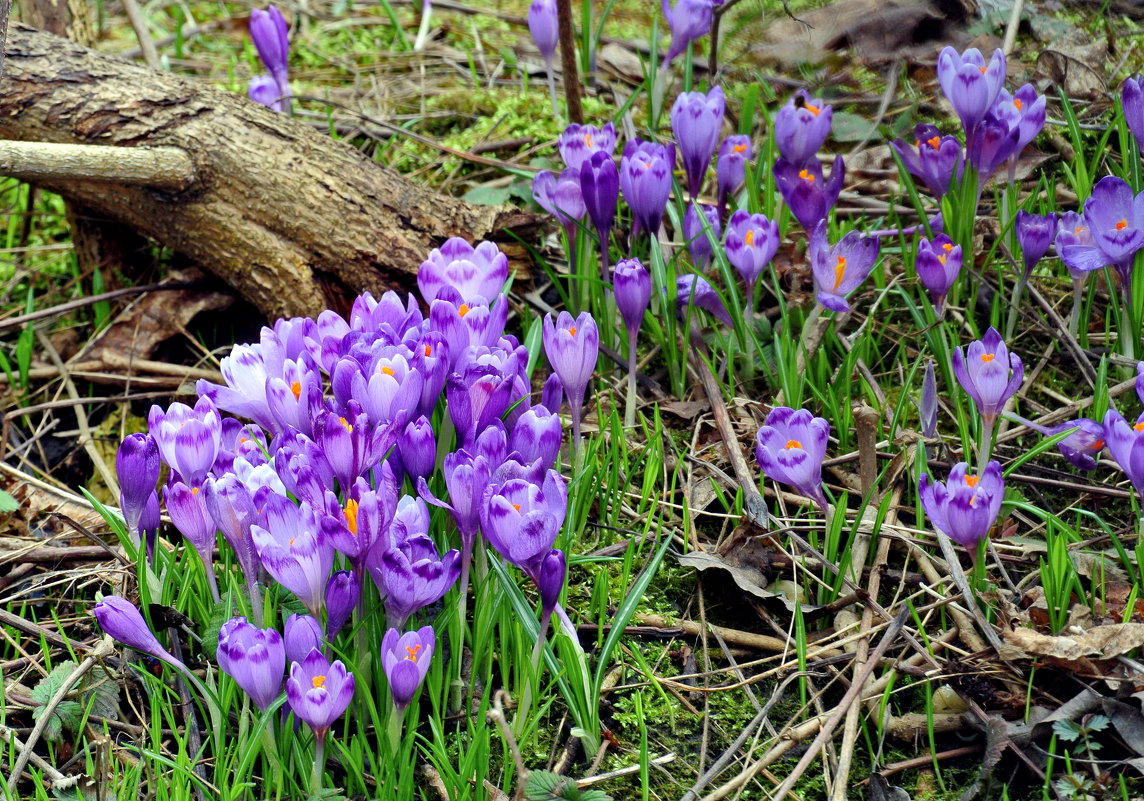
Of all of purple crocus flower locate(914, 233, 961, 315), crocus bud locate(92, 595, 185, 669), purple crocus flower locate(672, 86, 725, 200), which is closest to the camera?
crocus bud locate(92, 595, 185, 669)

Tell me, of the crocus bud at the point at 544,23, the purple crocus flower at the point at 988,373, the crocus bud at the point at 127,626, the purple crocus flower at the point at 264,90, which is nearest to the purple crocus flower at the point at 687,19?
the crocus bud at the point at 544,23

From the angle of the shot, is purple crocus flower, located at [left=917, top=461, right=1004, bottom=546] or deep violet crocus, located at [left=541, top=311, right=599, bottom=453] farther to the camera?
deep violet crocus, located at [left=541, top=311, right=599, bottom=453]

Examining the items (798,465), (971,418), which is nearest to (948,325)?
(971,418)

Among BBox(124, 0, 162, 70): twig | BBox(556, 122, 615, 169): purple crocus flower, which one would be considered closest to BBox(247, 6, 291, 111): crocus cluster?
BBox(124, 0, 162, 70): twig

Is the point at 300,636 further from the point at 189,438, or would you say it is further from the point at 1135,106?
the point at 1135,106

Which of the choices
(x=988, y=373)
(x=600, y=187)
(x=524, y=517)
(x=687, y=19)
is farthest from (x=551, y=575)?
(x=687, y=19)

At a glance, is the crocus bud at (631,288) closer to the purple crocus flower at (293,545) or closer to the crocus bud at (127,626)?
the purple crocus flower at (293,545)

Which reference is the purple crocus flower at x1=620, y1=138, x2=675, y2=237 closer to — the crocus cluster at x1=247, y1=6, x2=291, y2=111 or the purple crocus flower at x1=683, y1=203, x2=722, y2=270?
the purple crocus flower at x1=683, y1=203, x2=722, y2=270
